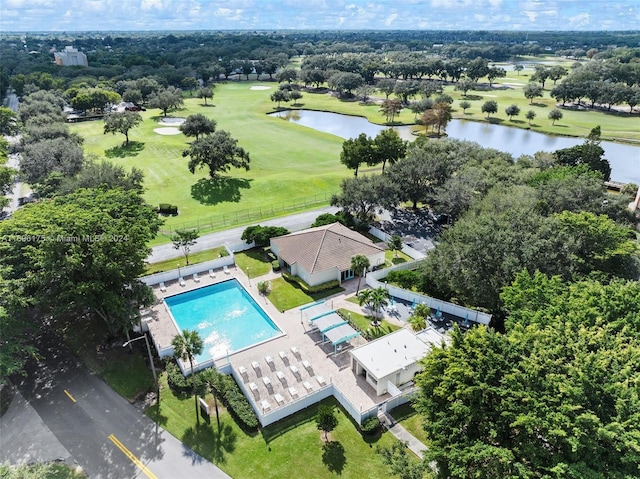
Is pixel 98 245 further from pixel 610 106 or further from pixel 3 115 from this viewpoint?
pixel 610 106

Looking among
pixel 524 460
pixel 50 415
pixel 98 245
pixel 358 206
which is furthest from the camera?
pixel 358 206

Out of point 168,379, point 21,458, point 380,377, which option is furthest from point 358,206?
point 21,458

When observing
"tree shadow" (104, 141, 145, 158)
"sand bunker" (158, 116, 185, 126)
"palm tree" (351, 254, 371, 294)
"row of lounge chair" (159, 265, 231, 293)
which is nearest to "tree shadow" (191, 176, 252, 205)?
"row of lounge chair" (159, 265, 231, 293)

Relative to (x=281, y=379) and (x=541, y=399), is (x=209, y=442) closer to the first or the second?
(x=281, y=379)

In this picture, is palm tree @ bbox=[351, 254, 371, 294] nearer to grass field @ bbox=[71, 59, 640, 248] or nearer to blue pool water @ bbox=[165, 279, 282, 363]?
blue pool water @ bbox=[165, 279, 282, 363]

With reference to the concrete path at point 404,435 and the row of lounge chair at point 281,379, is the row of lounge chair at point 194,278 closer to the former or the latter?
the row of lounge chair at point 281,379

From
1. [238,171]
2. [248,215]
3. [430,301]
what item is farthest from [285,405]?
[238,171]
